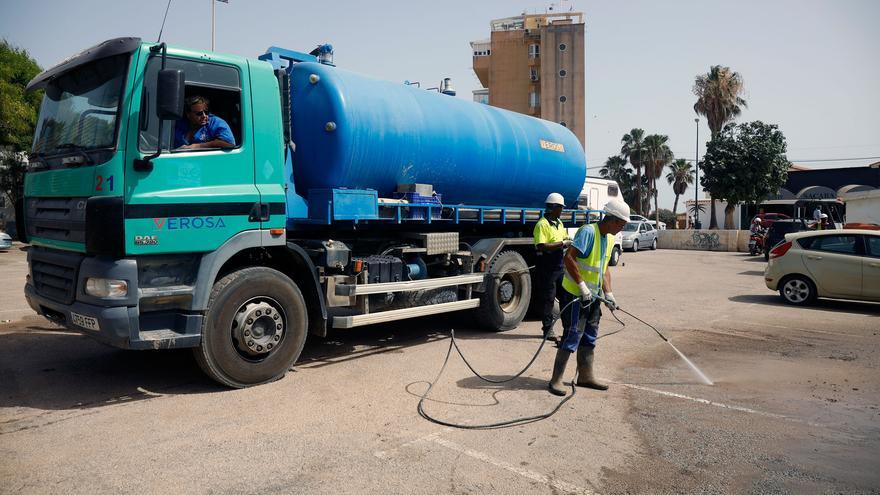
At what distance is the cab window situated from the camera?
16.7 ft

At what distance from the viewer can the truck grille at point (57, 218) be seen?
5090 millimetres

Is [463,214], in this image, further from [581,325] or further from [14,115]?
[14,115]

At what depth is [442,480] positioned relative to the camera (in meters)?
3.80

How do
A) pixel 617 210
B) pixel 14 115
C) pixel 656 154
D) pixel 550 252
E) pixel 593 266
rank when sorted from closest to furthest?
1. pixel 617 210
2. pixel 593 266
3. pixel 550 252
4. pixel 14 115
5. pixel 656 154

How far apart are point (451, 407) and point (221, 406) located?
197cm

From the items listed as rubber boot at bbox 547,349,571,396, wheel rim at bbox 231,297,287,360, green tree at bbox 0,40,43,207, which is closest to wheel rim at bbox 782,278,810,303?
rubber boot at bbox 547,349,571,396

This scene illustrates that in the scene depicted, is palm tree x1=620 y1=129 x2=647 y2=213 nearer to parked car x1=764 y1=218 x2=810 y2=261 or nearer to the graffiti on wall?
the graffiti on wall

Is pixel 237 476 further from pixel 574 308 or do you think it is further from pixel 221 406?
pixel 574 308

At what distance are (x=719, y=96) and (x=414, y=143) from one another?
45.7 metres

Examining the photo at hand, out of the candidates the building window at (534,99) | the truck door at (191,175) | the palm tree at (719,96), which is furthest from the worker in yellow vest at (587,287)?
the building window at (534,99)

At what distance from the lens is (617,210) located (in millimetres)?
5754

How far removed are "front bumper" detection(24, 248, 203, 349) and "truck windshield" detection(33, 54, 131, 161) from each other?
100cm

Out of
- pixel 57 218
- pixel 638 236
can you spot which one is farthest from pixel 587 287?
pixel 638 236

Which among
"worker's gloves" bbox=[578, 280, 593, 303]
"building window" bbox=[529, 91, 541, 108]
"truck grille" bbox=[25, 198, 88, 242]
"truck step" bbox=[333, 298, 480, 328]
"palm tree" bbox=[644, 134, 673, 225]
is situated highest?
"building window" bbox=[529, 91, 541, 108]
